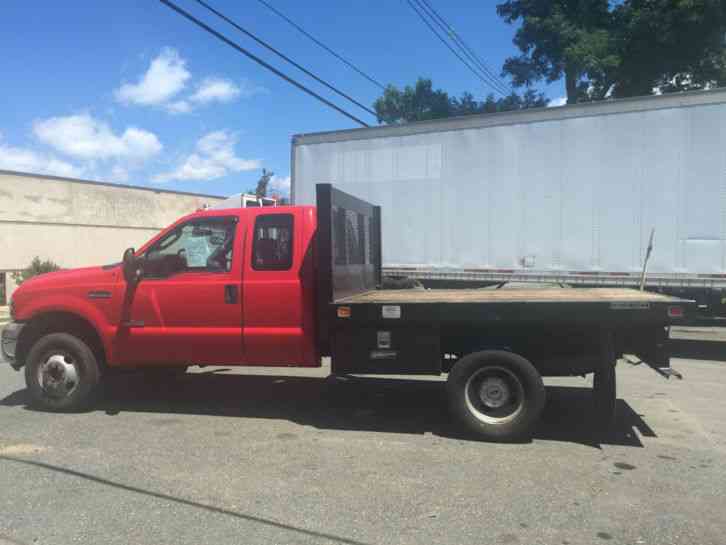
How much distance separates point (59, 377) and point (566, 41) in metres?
22.4

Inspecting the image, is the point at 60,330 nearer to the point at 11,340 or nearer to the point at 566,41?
the point at 11,340

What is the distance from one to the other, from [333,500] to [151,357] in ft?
9.88

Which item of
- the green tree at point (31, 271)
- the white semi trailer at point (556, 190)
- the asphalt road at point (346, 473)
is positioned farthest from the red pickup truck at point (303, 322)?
the green tree at point (31, 271)

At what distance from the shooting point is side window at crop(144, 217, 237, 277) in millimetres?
6266

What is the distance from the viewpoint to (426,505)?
415cm

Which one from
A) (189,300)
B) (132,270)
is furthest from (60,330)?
(189,300)

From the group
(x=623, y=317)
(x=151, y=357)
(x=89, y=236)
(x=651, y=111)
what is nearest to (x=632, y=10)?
(x=651, y=111)

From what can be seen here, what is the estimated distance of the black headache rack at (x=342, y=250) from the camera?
5809 mm

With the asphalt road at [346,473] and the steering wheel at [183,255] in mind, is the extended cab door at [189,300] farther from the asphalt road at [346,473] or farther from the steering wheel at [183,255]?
the asphalt road at [346,473]

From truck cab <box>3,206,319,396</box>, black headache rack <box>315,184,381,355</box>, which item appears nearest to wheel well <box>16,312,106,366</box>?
truck cab <box>3,206,319,396</box>

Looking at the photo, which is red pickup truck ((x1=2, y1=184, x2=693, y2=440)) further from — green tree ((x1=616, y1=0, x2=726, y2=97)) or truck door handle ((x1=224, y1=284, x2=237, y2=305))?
green tree ((x1=616, y1=0, x2=726, y2=97))

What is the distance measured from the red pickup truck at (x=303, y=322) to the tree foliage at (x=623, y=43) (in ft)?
61.0

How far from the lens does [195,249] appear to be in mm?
6383

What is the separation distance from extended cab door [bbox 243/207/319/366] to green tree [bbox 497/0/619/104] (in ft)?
64.3
